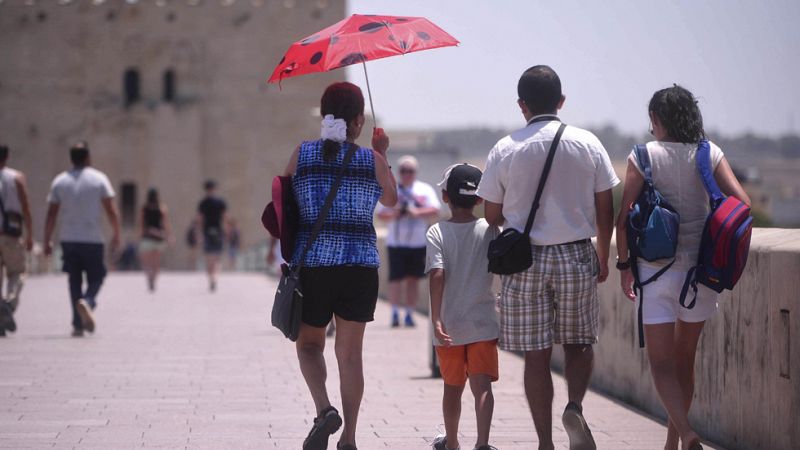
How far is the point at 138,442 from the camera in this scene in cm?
779

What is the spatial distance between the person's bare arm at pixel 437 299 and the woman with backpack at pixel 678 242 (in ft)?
2.84

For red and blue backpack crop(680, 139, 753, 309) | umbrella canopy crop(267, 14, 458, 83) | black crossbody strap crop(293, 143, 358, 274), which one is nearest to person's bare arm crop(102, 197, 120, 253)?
umbrella canopy crop(267, 14, 458, 83)

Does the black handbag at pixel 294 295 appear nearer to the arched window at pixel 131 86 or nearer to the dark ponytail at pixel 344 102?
A: the dark ponytail at pixel 344 102

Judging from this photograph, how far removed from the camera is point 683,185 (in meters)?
6.86

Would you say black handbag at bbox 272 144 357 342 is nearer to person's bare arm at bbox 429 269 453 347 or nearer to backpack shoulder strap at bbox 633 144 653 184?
person's bare arm at bbox 429 269 453 347

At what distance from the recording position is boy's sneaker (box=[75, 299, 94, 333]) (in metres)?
14.1

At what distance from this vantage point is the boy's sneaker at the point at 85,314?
553 inches

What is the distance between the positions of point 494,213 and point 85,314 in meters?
7.87

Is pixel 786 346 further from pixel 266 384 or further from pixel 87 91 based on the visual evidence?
pixel 87 91

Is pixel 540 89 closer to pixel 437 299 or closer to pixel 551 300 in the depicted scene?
pixel 551 300

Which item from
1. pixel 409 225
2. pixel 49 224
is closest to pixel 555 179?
pixel 49 224

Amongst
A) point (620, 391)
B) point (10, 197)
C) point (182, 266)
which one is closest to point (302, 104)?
point (182, 266)

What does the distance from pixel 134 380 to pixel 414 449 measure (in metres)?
3.57

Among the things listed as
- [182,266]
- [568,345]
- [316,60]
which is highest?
[316,60]
